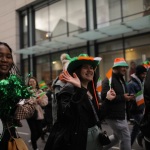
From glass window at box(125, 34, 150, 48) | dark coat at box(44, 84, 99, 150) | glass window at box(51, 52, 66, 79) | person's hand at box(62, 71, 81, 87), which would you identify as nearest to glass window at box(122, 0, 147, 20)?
glass window at box(125, 34, 150, 48)

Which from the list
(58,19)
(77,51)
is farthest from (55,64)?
(58,19)

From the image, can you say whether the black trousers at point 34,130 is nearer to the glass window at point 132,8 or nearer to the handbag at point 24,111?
the handbag at point 24,111

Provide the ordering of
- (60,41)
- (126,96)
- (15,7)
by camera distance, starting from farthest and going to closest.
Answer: (15,7) < (60,41) < (126,96)

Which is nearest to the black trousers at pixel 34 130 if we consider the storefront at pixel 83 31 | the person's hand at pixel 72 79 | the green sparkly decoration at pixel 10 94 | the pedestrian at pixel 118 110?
the pedestrian at pixel 118 110

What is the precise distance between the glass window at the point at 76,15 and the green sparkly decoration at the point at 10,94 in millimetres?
14753

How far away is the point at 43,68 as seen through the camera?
20203 mm

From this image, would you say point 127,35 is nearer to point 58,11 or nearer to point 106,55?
point 106,55

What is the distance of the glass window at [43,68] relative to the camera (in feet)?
65.0

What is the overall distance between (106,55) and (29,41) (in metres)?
7.96

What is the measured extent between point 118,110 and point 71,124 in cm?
196

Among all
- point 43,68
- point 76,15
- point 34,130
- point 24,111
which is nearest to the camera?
point 24,111

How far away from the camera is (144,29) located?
13383 millimetres

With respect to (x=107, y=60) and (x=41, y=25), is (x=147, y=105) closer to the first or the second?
(x=107, y=60)

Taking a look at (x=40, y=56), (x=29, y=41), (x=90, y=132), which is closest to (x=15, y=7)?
(x=29, y=41)
